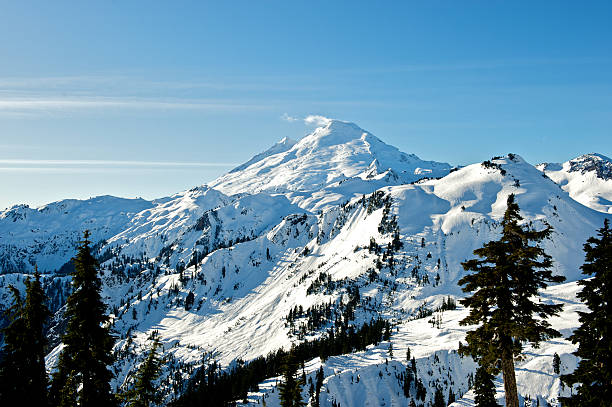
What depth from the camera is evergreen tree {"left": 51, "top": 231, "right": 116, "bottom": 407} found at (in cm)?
2416

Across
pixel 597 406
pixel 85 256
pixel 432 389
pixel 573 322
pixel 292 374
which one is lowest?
pixel 432 389

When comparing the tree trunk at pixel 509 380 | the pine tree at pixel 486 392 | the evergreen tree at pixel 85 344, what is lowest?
the pine tree at pixel 486 392

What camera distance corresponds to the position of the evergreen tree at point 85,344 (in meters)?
24.2

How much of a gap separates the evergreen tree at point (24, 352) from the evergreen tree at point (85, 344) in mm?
2907

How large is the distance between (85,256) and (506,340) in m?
27.1

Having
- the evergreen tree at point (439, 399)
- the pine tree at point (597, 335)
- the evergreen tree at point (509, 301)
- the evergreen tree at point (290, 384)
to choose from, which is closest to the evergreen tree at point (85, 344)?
the evergreen tree at point (509, 301)

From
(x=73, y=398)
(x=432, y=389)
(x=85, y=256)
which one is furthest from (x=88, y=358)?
(x=432, y=389)

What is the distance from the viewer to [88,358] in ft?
79.7

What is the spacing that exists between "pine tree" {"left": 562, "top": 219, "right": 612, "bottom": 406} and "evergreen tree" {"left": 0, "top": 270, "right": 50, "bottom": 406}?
34.6 m

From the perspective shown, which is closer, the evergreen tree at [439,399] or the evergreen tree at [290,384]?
the evergreen tree at [290,384]

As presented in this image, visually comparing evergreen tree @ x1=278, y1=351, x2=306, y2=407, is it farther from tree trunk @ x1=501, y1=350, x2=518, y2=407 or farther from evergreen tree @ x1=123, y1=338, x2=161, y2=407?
tree trunk @ x1=501, y1=350, x2=518, y2=407

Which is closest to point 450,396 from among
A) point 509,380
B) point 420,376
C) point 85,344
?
point 420,376

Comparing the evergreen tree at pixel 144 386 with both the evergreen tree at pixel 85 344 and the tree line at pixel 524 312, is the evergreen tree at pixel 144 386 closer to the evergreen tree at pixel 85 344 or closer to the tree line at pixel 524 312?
the evergreen tree at pixel 85 344

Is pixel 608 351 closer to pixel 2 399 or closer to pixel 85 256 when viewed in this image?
pixel 85 256
